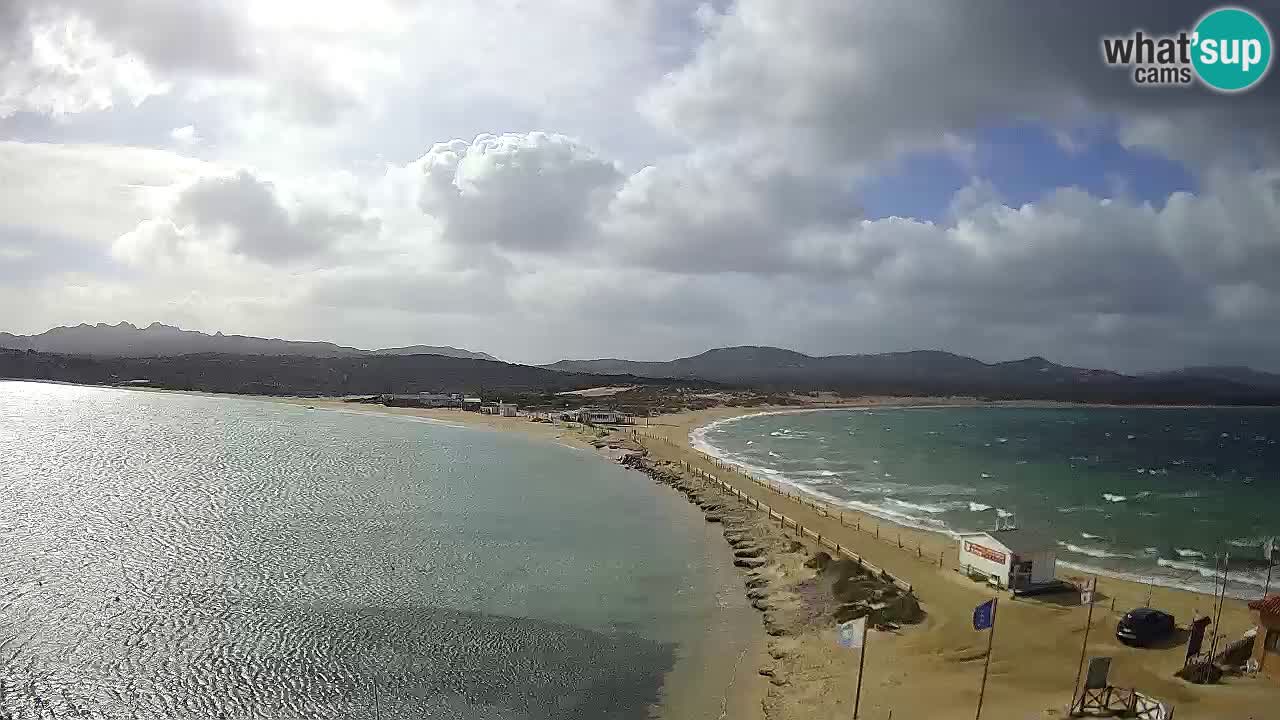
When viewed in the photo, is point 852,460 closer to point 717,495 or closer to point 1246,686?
point 717,495

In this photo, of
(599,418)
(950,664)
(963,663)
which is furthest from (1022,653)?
(599,418)

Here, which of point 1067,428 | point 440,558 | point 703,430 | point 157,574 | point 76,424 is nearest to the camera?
point 157,574

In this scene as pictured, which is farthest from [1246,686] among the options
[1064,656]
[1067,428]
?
[1067,428]

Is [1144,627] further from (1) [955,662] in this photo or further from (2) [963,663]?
(1) [955,662]

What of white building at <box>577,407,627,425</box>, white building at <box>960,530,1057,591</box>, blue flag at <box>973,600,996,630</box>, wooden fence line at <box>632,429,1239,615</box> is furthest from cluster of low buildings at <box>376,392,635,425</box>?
blue flag at <box>973,600,996,630</box>

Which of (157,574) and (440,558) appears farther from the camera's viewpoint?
(440,558)

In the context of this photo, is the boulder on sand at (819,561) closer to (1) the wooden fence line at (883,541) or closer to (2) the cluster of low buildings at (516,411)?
(1) the wooden fence line at (883,541)
